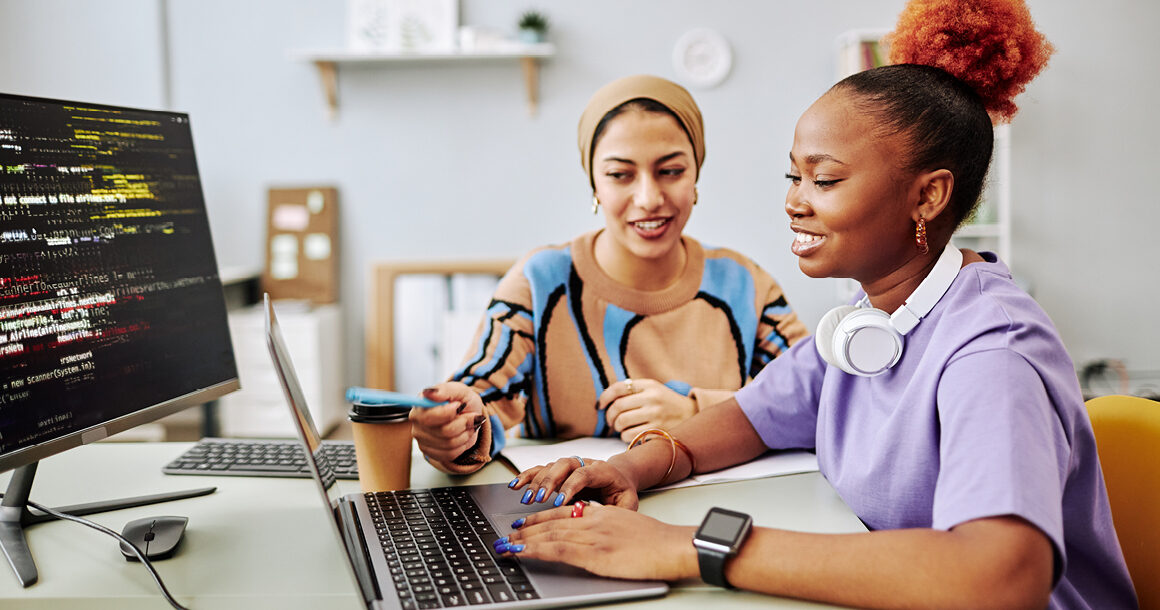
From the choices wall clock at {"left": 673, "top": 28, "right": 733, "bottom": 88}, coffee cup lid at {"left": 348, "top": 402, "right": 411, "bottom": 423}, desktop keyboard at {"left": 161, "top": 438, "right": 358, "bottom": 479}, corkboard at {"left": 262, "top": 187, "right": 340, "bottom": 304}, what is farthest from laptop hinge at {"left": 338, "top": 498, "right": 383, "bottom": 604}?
wall clock at {"left": 673, "top": 28, "right": 733, "bottom": 88}

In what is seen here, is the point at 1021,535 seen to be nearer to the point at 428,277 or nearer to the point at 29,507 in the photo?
the point at 29,507

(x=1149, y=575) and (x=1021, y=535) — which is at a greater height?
(x=1021, y=535)

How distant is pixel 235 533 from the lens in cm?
96

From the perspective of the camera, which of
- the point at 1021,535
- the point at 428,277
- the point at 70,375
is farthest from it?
the point at 428,277

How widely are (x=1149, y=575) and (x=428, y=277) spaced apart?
3.16 metres

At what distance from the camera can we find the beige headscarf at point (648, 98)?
5.00 feet

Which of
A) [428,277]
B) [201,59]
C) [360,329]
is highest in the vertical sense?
[201,59]

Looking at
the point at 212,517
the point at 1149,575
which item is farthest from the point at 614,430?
the point at 1149,575

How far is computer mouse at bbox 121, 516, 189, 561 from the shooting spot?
886 millimetres

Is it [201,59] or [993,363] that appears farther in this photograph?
[201,59]

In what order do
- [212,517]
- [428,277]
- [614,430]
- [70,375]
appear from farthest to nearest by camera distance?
[428,277], [614,430], [212,517], [70,375]

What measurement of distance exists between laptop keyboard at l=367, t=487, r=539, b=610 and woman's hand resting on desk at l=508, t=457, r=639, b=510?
7cm

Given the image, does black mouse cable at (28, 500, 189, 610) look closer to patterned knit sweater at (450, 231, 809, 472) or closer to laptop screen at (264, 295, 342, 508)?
laptop screen at (264, 295, 342, 508)

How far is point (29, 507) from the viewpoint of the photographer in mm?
1008
